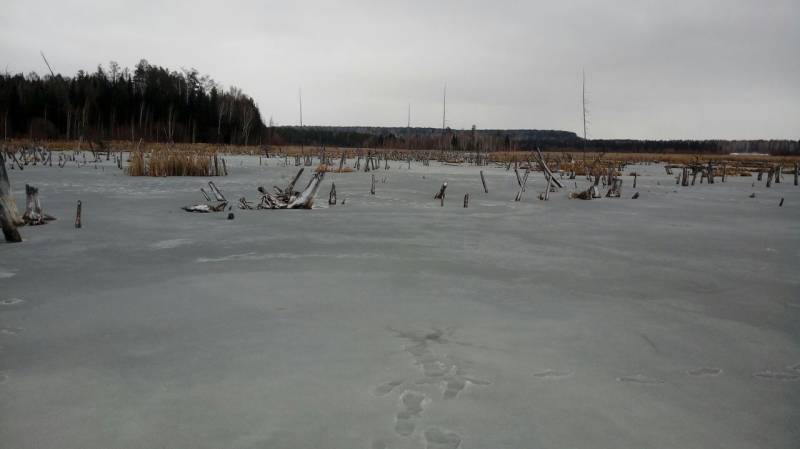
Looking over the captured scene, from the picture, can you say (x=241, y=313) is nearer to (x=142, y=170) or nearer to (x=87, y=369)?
(x=87, y=369)

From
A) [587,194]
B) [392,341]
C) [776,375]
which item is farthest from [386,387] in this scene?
[587,194]

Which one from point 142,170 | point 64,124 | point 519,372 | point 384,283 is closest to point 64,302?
point 384,283

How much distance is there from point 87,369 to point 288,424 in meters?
1.05

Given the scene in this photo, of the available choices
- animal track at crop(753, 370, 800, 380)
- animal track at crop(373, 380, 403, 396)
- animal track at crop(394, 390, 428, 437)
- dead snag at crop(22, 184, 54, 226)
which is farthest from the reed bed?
animal track at crop(753, 370, 800, 380)

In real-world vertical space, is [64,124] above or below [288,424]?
above

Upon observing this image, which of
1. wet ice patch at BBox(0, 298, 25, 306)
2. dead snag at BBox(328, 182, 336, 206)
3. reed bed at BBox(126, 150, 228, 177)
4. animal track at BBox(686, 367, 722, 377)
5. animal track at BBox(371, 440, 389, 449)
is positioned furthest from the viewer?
reed bed at BBox(126, 150, 228, 177)

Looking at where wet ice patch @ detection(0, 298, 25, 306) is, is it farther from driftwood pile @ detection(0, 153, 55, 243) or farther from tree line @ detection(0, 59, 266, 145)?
tree line @ detection(0, 59, 266, 145)

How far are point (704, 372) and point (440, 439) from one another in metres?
1.39

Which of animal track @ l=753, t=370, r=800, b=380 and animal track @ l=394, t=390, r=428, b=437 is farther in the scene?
animal track @ l=753, t=370, r=800, b=380

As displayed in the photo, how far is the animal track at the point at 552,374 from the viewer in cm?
233

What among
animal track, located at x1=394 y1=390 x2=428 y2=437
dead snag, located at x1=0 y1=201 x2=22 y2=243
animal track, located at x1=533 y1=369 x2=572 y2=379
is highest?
dead snag, located at x1=0 y1=201 x2=22 y2=243

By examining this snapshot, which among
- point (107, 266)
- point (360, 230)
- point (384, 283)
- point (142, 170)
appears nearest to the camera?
point (384, 283)

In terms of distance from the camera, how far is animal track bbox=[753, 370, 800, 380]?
2400mm

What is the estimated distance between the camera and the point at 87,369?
2.33 meters
